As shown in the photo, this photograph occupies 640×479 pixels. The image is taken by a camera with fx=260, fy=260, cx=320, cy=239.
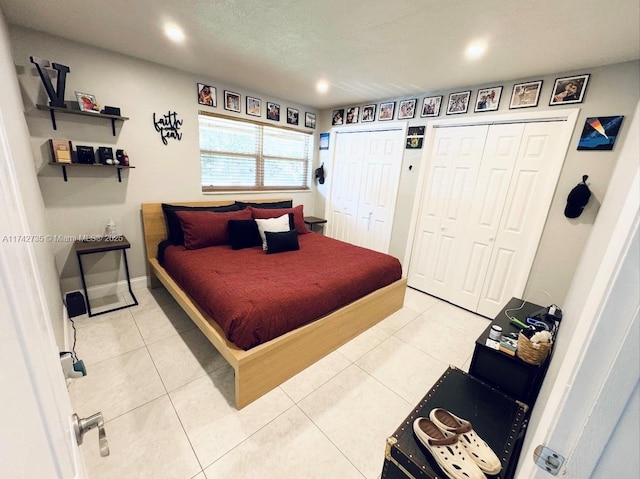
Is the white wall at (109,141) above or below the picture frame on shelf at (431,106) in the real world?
below

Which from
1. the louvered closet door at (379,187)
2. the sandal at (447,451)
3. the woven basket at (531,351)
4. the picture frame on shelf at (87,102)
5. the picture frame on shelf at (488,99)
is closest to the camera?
the sandal at (447,451)

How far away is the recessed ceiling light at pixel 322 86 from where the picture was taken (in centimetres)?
284

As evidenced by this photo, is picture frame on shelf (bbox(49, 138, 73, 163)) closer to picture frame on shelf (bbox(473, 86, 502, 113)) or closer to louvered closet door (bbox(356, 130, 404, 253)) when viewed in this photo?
louvered closet door (bbox(356, 130, 404, 253))

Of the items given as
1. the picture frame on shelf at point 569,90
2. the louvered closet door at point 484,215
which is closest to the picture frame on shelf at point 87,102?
the louvered closet door at point 484,215

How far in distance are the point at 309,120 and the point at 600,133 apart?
329cm

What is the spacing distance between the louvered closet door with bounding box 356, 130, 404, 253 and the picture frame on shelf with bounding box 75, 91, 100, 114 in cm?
302

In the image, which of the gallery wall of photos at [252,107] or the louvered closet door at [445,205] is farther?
the gallery wall of photos at [252,107]

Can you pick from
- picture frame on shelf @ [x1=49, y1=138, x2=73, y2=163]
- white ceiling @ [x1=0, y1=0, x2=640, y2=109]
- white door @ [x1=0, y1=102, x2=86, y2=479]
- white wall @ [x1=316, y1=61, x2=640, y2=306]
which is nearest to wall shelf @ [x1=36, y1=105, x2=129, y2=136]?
picture frame on shelf @ [x1=49, y1=138, x2=73, y2=163]

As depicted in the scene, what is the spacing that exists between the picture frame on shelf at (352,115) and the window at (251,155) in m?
0.70

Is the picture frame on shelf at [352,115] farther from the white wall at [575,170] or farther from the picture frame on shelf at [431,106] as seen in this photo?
the white wall at [575,170]

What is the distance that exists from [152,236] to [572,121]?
13.6ft

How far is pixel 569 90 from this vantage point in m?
2.19

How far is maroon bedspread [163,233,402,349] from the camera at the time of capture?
65.4 inches

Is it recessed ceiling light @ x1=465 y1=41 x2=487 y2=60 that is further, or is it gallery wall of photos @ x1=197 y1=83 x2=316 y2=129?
gallery wall of photos @ x1=197 y1=83 x2=316 y2=129
